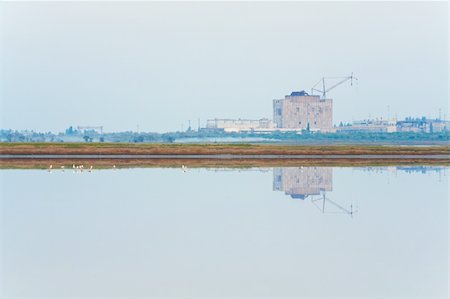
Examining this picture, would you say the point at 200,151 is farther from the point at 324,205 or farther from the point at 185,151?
the point at 324,205

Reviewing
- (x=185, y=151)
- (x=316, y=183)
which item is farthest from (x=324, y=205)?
(x=185, y=151)

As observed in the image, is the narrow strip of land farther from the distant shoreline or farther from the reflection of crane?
the reflection of crane

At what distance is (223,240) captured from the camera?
1625cm

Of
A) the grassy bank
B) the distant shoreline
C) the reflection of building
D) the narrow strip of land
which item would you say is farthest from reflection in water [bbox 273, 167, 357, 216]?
the grassy bank

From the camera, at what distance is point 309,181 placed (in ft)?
103

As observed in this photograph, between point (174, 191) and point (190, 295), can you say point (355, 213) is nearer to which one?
point (174, 191)

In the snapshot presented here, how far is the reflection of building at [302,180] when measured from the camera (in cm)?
2745

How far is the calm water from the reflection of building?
0.75 ft

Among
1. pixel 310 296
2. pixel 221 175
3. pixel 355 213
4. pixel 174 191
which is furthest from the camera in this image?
pixel 221 175

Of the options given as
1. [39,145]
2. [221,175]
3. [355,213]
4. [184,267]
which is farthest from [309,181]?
[39,145]

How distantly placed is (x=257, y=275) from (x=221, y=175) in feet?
72.5

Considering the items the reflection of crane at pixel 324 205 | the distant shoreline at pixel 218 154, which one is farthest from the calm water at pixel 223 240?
the distant shoreline at pixel 218 154

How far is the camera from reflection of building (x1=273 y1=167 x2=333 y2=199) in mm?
27445

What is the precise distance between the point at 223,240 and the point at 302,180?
16.3 m
